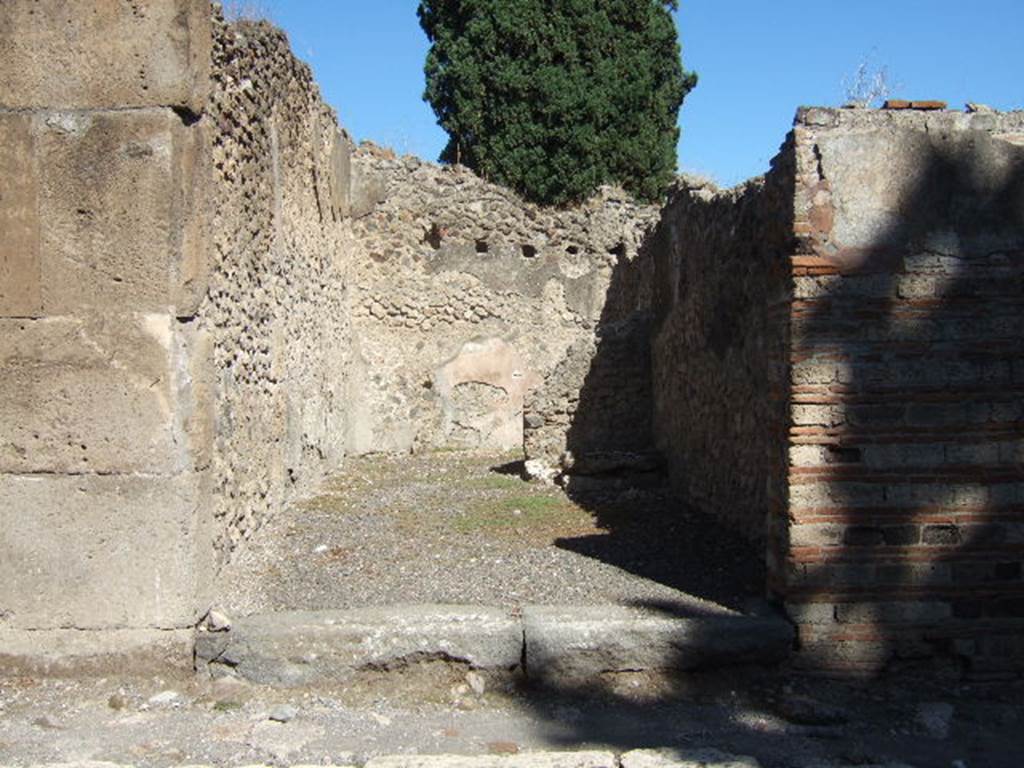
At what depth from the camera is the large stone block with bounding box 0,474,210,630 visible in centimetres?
391

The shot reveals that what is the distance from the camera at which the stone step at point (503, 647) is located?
3846mm

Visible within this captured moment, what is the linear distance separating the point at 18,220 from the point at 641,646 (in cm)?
295

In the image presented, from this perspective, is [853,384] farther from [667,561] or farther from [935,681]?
[667,561]

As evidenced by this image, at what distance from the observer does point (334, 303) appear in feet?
32.3

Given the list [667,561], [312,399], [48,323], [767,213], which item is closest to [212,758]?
[48,323]

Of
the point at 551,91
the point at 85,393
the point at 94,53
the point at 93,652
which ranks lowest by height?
the point at 93,652

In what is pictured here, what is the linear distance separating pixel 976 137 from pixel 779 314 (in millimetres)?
1027

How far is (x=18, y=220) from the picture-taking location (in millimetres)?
3857

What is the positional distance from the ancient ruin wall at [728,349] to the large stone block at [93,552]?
8.08ft

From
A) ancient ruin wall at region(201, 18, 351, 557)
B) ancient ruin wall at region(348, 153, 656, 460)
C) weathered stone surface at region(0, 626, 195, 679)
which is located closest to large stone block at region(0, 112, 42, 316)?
ancient ruin wall at region(201, 18, 351, 557)

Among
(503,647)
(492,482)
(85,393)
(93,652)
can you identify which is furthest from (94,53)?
(492,482)

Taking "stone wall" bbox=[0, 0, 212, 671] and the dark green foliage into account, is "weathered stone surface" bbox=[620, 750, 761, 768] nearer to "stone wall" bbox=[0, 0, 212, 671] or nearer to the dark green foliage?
A: "stone wall" bbox=[0, 0, 212, 671]

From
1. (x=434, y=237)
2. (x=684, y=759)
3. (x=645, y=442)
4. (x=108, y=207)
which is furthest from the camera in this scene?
(x=434, y=237)

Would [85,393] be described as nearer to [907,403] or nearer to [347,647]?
[347,647]
